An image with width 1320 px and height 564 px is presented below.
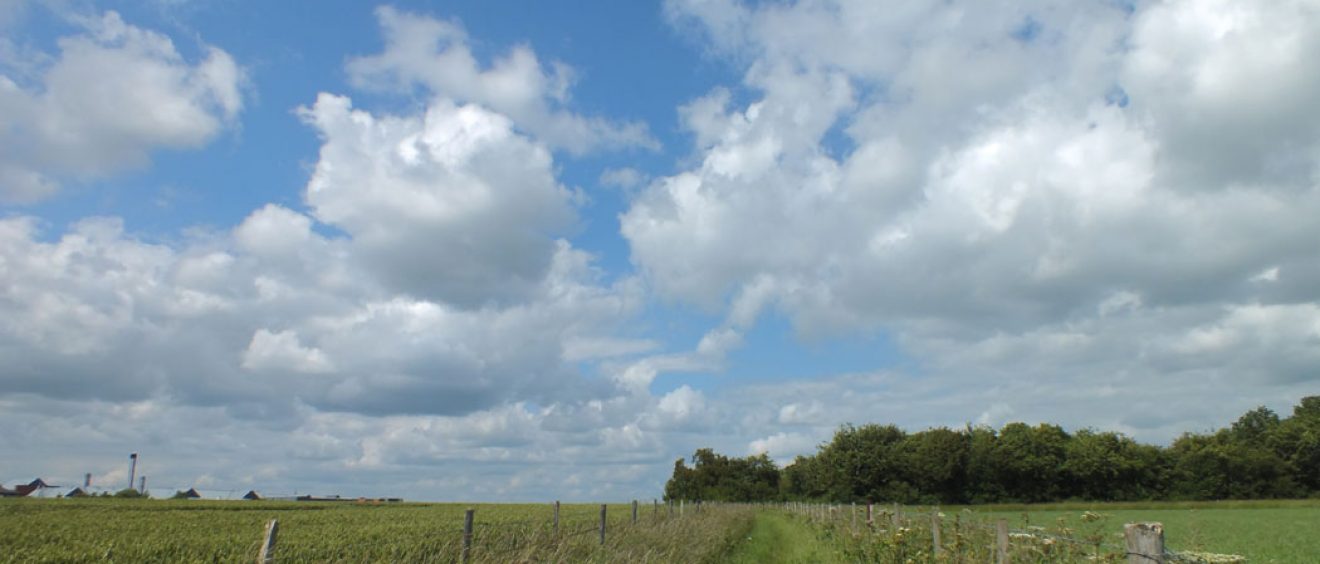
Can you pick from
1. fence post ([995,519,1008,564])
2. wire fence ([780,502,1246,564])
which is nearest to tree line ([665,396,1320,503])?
wire fence ([780,502,1246,564])

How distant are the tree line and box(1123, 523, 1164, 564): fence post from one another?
233 ft

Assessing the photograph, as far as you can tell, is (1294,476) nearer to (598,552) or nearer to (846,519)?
(846,519)

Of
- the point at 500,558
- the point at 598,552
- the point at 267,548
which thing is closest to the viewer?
the point at 267,548

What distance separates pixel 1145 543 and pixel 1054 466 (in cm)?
7482

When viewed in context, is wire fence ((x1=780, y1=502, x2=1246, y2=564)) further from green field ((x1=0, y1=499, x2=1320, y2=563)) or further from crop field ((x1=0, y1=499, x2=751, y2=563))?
crop field ((x1=0, y1=499, x2=751, y2=563))

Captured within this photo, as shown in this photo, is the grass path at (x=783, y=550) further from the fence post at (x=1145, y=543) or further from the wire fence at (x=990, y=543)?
the fence post at (x=1145, y=543)

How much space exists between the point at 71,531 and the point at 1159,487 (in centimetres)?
7841

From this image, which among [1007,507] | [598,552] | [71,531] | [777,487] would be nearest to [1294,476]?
[1007,507]

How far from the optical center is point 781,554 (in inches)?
784

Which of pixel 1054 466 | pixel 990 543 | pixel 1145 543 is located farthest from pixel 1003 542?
pixel 1054 466

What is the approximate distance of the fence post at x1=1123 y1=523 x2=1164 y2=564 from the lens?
16.0 feet

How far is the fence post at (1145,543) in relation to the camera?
16.0ft

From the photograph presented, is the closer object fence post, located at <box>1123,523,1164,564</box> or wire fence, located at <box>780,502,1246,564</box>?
fence post, located at <box>1123,523,1164,564</box>

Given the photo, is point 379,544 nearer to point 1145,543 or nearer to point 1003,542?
point 1003,542
